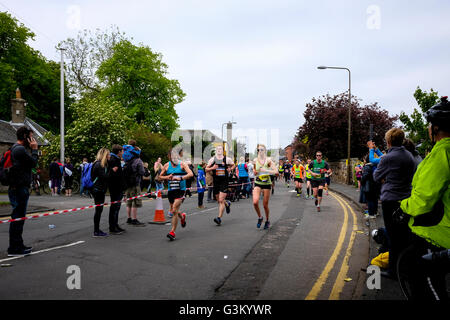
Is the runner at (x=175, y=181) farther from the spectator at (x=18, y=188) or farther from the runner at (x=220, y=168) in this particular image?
the spectator at (x=18, y=188)

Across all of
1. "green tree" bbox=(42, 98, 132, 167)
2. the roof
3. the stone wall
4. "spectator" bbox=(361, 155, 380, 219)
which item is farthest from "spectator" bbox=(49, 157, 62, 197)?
the stone wall

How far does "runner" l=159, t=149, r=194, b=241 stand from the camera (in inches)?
282

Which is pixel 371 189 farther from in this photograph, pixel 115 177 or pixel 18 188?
pixel 18 188

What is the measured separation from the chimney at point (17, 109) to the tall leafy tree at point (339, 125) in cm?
2611

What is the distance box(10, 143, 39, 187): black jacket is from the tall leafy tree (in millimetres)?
29209

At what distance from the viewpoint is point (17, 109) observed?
32.4 meters

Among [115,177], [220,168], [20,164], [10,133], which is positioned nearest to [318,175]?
Answer: [220,168]

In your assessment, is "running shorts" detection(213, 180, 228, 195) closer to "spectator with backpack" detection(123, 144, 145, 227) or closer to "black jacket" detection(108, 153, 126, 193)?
"spectator with backpack" detection(123, 144, 145, 227)

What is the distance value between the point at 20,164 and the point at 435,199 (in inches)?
234

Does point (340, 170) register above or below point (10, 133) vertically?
below

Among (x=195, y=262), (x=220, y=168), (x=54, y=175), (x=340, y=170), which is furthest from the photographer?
(x=340, y=170)

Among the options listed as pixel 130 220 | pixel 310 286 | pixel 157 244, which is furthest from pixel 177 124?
pixel 310 286

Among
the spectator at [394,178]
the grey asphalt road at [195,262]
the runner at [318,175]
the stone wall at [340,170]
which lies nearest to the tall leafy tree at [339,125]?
the stone wall at [340,170]

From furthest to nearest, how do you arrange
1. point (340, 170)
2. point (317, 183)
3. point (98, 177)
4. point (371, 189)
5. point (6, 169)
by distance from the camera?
point (340, 170) < point (317, 183) < point (371, 189) < point (98, 177) < point (6, 169)
